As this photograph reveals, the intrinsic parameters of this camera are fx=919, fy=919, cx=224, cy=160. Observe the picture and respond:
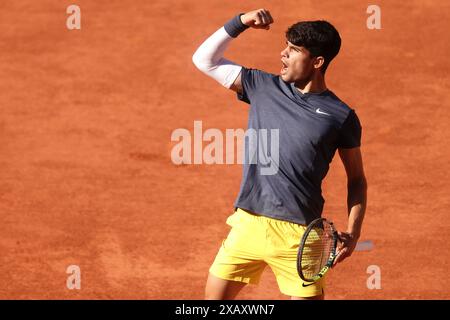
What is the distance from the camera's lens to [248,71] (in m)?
5.83

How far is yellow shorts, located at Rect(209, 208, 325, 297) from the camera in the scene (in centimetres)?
561

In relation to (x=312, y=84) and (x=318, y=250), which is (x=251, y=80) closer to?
(x=312, y=84)

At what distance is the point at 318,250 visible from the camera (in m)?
5.52

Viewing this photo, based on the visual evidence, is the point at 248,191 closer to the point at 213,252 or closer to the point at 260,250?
the point at 260,250

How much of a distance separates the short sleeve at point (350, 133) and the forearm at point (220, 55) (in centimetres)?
77

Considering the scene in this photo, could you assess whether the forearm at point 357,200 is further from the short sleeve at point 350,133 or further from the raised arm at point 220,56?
the raised arm at point 220,56

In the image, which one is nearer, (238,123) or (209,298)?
(209,298)

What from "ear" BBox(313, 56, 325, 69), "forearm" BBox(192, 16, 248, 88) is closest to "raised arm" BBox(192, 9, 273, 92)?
"forearm" BBox(192, 16, 248, 88)

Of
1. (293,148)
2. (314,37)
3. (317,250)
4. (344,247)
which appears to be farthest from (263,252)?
(314,37)

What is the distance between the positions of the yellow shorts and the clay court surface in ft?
8.24

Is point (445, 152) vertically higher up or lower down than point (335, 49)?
lower down

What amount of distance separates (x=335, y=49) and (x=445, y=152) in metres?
5.13

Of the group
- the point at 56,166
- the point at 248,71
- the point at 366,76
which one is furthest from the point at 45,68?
the point at 248,71

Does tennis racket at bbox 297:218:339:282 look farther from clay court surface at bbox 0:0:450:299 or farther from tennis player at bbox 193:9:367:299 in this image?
clay court surface at bbox 0:0:450:299
